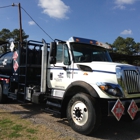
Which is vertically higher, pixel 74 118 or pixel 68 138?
pixel 74 118

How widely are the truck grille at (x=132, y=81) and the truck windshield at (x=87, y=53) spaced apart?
1.32 m

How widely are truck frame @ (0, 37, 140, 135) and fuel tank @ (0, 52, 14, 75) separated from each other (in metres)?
0.40

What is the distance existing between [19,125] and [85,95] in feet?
6.64

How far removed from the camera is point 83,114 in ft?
16.7

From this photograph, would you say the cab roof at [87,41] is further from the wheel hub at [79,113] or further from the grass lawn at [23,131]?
the grass lawn at [23,131]

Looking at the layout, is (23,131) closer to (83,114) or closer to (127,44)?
(83,114)

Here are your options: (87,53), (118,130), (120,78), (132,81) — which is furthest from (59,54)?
(118,130)

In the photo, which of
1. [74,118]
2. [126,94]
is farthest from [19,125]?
[126,94]

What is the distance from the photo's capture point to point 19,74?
7582 millimetres

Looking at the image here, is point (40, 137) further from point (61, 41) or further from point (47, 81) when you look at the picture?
point (61, 41)

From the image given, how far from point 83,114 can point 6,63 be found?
482 centimetres

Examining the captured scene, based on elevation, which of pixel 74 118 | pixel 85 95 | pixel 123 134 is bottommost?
pixel 123 134

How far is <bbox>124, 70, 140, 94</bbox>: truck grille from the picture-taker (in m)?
4.97

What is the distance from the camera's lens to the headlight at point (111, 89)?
4734 millimetres
